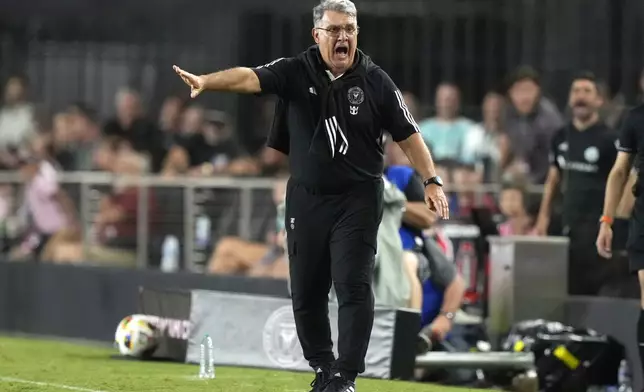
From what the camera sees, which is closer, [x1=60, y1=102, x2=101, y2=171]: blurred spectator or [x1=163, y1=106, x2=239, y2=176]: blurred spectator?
[x1=163, y1=106, x2=239, y2=176]: blurred spectator

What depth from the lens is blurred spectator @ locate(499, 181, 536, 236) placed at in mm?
14539

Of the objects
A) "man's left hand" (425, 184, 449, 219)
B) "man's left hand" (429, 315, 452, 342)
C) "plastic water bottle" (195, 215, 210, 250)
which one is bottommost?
"man's left hand" (429, 315, 452, 342)

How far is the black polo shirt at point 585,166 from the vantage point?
13.5 meters

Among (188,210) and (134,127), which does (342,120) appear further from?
(134,127)

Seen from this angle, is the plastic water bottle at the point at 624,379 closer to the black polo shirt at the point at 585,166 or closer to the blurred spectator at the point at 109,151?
the black polo shirt at the point at 585,166

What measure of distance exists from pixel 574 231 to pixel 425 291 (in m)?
1.45

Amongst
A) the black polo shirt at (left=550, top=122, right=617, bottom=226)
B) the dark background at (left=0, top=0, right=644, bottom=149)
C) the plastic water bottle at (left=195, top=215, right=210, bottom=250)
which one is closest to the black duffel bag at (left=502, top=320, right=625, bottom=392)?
the black polo shirt at (left=550, top=122, right=617, bottom=226)

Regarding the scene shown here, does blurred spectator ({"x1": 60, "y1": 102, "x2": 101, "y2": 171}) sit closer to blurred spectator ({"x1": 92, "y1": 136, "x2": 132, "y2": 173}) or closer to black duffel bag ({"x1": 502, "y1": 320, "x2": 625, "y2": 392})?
blurred spectator ({"x1": 92, "y1": 136, "x2": 132, "y2": 173})

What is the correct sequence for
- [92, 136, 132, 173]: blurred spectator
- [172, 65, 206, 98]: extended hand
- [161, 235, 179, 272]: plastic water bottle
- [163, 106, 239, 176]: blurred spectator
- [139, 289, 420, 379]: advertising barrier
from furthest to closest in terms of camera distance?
[92, 136, 132, 173]: blurred spectator → [163, 106, 239, 176]: blurred spectator → [161, 235, 179, 272]: plastic water bottle → [139, 289, 420, 379]: advertising barrier → [172, 65, 206, 98]: extended hand

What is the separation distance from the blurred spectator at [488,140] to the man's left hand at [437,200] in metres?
6.66

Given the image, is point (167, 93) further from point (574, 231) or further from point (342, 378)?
point (342, 378)

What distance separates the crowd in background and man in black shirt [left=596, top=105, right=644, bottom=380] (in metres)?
3.72

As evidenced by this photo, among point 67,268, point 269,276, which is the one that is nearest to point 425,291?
point 269,276

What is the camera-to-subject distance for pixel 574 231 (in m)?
13.7
